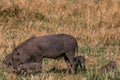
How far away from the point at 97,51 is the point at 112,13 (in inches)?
194

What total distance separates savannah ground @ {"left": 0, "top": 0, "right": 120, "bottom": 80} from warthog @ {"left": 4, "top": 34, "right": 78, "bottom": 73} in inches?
21.9

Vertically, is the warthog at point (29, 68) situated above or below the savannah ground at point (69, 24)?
above

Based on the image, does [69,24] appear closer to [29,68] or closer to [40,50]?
[40,50]

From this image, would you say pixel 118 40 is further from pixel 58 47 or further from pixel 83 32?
pixel 58 47

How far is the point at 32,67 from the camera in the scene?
7.66m

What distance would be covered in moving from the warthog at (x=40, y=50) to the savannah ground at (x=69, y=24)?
557mm

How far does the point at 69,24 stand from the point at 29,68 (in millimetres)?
6967

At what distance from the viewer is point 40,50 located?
799 centimetres

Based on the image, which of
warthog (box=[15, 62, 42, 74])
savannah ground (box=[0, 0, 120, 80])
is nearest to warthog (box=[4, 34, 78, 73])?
warthog (box=[15, 62, 42, 74])

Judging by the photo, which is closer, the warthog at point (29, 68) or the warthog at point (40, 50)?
the warthog at point (29, 68)

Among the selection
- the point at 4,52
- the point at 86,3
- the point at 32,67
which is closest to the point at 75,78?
the point at 32,67

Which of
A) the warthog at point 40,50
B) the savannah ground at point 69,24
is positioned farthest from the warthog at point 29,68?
the savannah ground at point 69,24

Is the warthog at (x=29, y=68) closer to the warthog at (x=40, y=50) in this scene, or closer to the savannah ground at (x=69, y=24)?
the warthog at (x=40, y=50)

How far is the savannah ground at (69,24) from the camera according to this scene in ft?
34.8
